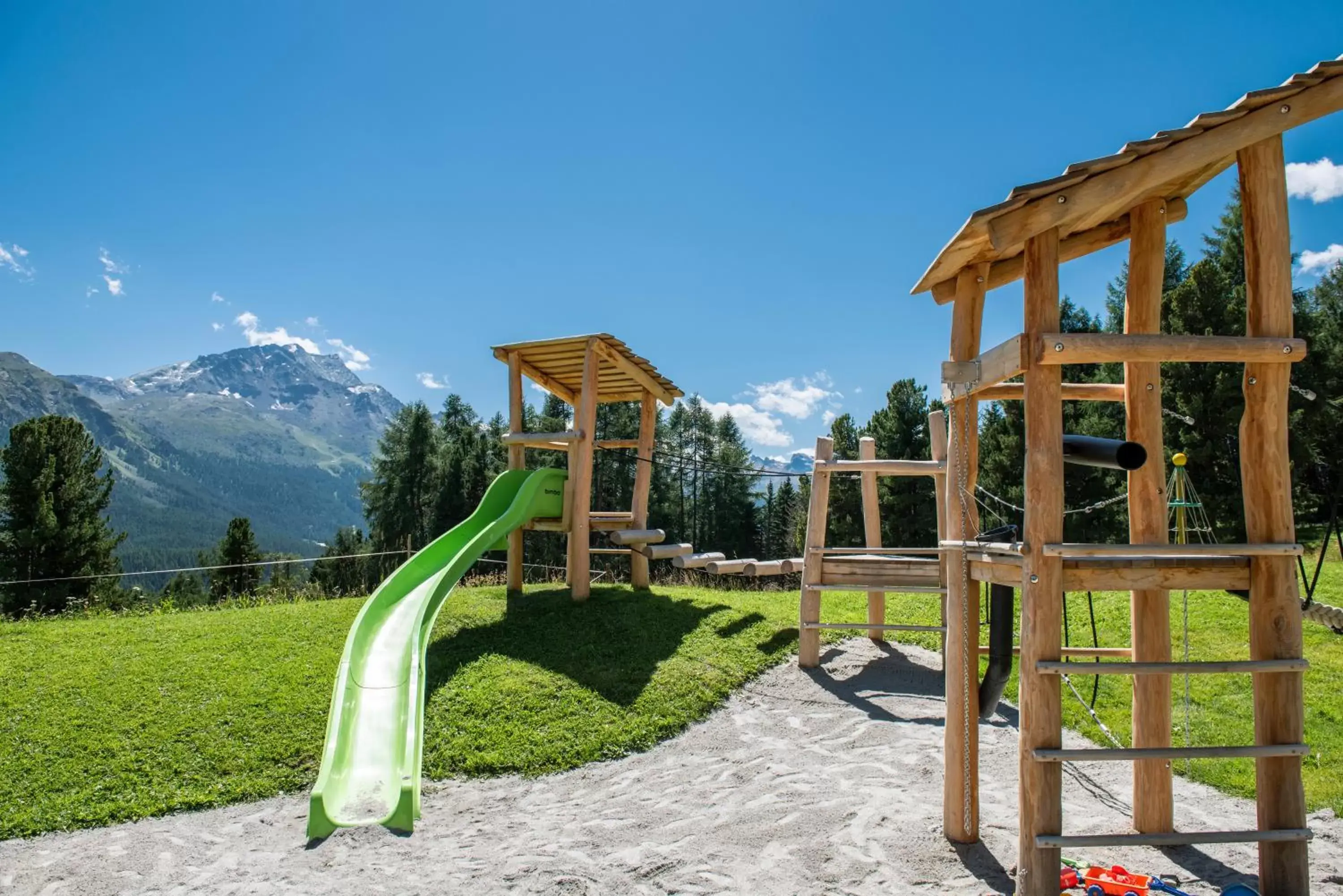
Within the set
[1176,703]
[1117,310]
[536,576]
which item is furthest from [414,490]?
[1176,703]

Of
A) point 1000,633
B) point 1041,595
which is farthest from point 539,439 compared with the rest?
point 1041,595

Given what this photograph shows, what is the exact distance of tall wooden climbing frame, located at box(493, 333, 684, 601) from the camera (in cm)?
1105

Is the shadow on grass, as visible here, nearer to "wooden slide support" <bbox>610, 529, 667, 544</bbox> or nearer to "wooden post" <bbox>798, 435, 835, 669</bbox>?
"wooden slide support" <bbox>610, 529, 667, 544</bbox>

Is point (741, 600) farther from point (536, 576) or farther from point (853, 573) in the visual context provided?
point (536, 576)

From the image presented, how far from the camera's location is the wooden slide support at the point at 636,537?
1127 centimetres

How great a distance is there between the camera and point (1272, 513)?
12.7ft

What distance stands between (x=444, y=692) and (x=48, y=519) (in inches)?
1205

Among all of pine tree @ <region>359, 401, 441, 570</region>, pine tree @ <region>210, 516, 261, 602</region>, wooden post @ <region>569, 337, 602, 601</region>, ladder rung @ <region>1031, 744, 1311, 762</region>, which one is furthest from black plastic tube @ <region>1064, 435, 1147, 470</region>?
pine tree @ <region>359, 401, 441, 570</region>

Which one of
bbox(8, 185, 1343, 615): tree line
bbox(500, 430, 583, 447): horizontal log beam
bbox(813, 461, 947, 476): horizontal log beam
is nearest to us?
bbox(813, 461, 947, 476): horizontal log beam

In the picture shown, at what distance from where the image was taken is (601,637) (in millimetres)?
9359

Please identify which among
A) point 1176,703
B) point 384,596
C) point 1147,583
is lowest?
point 1176,703

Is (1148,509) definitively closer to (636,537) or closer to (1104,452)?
→ (1104,452)

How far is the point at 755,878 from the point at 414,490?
1719 inches

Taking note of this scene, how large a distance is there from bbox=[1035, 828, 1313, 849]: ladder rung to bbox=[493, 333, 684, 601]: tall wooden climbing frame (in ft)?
24.5
